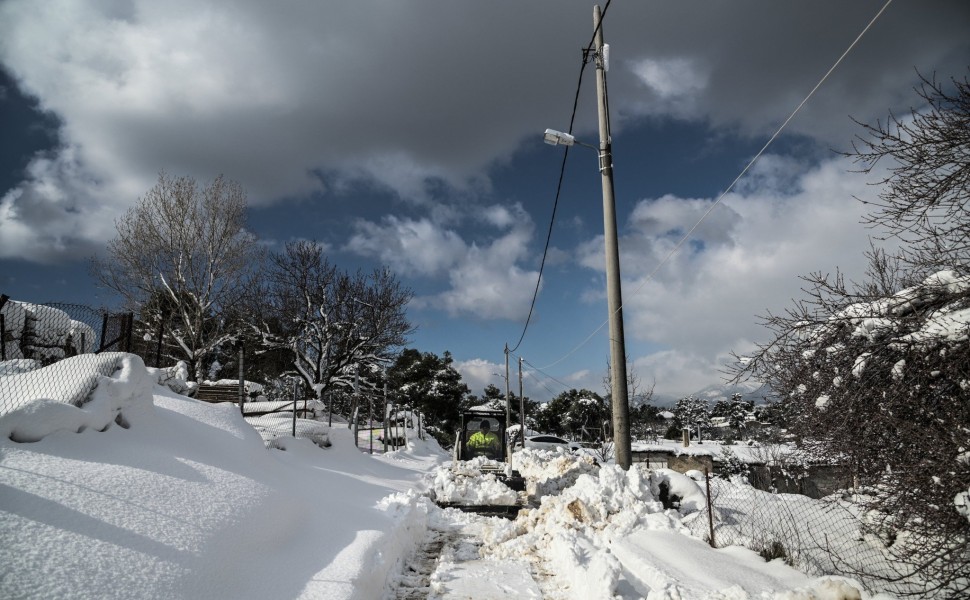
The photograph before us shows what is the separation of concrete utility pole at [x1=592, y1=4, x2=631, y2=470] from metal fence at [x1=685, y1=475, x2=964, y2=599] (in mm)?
1700

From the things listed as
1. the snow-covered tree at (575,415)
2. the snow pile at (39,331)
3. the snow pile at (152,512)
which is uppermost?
the snow pile at (39,331)

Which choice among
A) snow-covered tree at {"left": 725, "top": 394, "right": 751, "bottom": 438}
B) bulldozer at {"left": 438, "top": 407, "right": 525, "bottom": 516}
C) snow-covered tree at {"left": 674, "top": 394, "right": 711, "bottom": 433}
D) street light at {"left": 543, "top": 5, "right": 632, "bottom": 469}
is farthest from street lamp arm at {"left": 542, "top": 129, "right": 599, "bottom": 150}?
snow-covered tree at {"left": 674, "top": 394, "right": 711, "bottom": 433}

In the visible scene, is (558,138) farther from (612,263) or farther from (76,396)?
(76,396)

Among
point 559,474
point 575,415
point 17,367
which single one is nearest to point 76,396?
point 17,367

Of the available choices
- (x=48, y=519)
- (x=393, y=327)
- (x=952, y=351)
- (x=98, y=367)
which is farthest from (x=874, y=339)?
(x=393, y=327)

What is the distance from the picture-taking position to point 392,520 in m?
8.17

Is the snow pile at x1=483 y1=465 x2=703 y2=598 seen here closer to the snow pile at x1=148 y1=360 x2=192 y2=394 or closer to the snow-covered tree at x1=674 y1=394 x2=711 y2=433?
the snow pile at x1=148 y1=360 x2=192 y2=394

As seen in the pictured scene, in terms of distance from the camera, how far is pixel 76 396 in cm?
556

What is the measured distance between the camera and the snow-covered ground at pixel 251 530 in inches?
141

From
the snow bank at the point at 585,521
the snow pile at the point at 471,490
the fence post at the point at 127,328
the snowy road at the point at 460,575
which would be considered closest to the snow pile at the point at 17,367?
the fence post at the point at 127,328

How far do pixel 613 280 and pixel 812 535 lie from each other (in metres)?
4.92

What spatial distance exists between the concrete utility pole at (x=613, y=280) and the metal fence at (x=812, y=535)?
5.58 feet

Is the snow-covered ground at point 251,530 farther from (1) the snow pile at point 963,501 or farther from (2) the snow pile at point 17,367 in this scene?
(2) the snow pile at point 17,367

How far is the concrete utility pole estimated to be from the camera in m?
8.66
